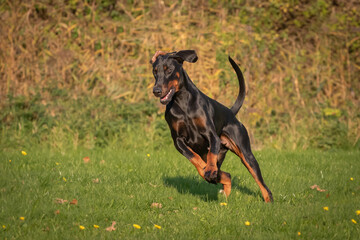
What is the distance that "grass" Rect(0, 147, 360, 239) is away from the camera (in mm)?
4625

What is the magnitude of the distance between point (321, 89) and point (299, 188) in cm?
567

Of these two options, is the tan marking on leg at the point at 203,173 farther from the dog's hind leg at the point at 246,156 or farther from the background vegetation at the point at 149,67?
the background vegetation at the point at 149,67

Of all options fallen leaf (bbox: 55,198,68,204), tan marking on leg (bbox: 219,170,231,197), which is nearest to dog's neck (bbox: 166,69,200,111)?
tan marking on leg (bbox: 219,170,231,197)

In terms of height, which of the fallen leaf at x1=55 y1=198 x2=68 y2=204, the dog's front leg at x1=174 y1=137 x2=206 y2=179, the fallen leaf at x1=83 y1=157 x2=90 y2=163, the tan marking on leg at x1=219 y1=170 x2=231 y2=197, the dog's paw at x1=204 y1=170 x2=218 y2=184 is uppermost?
the dog's front leg at x1=174 y1=137 x2=206 y2=179

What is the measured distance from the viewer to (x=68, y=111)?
31.7 ft

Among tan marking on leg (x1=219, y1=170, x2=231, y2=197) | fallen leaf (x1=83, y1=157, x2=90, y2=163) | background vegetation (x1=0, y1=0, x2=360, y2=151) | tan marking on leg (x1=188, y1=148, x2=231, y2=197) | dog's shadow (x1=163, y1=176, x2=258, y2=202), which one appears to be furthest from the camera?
background vegetation (x1=0, y1=0, x2=360, y2=151)

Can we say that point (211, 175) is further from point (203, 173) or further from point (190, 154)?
point (190, 154)

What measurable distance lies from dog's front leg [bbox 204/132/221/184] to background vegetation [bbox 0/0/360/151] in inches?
159

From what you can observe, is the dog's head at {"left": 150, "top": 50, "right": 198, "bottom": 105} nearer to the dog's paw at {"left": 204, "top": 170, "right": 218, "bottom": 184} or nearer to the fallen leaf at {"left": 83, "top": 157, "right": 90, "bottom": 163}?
the dog's paw at {"left": 204, "top": 170, "right": 218, "bottom": 184}

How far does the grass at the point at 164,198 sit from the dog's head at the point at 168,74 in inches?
50.7

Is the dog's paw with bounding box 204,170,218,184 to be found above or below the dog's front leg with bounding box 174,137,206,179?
below

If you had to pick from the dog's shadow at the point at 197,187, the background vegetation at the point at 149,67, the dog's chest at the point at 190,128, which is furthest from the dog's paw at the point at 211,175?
the background vegetation at the point at 149,67

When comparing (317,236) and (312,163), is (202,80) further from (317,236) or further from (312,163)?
(317,236)

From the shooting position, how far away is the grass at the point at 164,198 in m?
4.62
